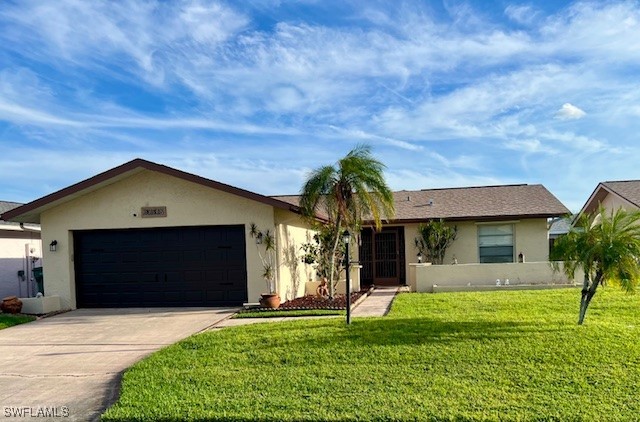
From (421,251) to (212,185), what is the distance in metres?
8.60

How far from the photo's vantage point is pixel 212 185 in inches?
493

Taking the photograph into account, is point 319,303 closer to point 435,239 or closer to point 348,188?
point 348,188

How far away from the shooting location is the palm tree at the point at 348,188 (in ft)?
41.0

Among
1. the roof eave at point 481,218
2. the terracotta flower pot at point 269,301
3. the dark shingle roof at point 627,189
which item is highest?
the dark shingle roof at point 627,189

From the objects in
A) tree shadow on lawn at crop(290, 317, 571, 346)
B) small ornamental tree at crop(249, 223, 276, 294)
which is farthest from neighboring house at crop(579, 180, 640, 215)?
small ornamental tree at crop(249, 223, 276, 294)

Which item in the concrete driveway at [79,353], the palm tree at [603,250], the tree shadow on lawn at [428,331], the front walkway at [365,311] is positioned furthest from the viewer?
the front walkway at [365,311]

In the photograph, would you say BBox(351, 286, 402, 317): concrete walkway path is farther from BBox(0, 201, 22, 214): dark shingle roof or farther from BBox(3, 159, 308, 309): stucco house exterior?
BBox(0, 201, 22, 214): dark shingle roof

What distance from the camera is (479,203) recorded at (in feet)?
60.7

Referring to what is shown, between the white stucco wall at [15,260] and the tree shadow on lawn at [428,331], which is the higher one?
the white stucco wall at [15,260]

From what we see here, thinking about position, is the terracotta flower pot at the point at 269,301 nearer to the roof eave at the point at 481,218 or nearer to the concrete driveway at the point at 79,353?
the concrete driveway at the point at 79,353

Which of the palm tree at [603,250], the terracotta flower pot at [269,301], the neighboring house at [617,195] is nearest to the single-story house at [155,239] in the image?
the terracotta flower pot at [269,301]

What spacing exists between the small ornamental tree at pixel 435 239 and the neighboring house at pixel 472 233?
0.80 ft

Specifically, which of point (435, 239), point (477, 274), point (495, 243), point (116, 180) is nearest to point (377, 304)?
point (477, 274)

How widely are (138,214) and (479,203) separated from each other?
12493mm
